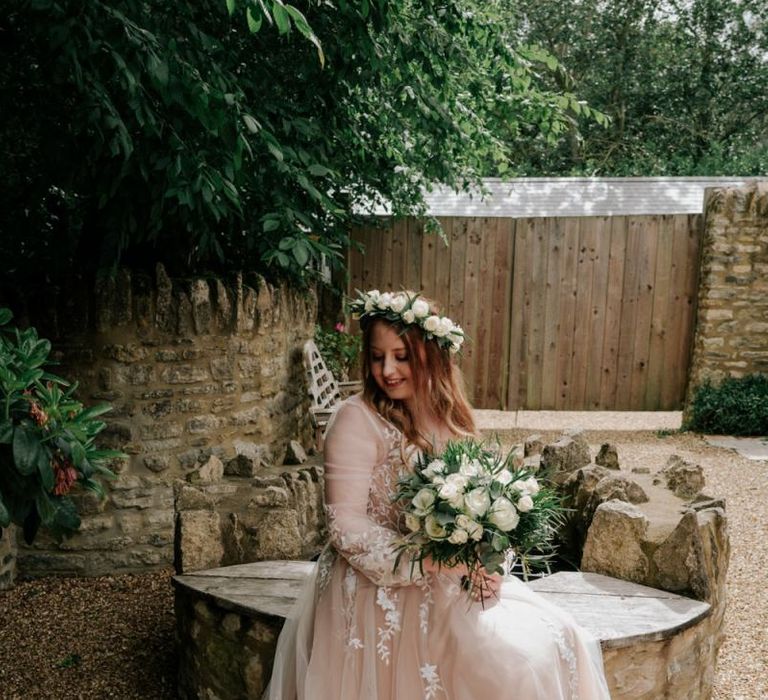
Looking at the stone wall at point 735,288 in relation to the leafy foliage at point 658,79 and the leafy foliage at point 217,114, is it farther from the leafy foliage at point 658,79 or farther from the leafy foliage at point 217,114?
the leafy foliage at point 658,79

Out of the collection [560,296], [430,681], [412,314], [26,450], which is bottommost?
[430,681]

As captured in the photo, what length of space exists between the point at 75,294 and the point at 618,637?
10.1 feet

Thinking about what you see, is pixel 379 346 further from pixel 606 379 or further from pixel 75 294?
pixel 606 379

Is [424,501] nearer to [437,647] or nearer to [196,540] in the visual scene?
[437,647]

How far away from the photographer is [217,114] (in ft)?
8.66

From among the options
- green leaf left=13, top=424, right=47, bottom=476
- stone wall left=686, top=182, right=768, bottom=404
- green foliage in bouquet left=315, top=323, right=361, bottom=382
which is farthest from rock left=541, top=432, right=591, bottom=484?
stone wall left=686, top=182, right=768, bottom=404

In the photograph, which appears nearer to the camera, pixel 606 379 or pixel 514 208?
pixel 606 379

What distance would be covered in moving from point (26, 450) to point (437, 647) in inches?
43.9

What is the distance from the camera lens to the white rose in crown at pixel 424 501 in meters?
1.72

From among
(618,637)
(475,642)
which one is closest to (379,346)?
(475,642)

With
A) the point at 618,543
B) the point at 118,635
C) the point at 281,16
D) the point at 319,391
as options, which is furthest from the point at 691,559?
the point at 319,391

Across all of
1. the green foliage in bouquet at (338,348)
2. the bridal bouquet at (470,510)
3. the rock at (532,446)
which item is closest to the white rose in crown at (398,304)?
the bridal bouquet at (470,510)

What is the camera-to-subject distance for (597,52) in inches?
508

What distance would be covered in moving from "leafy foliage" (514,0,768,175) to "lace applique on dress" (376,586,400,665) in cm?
1167
